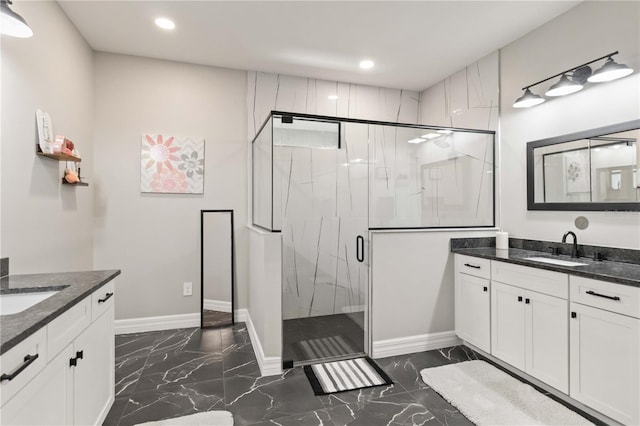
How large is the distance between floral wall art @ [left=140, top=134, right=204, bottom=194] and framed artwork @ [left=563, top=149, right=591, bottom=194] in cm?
350

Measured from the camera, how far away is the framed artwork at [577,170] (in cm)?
253

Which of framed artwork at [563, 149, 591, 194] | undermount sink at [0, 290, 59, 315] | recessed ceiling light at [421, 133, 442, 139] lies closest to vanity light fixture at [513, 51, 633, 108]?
framed artwork at [563, 149, 591, 194]

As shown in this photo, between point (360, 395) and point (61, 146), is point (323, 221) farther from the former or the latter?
point (61, 146)

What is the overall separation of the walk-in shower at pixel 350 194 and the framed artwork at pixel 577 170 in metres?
0.71

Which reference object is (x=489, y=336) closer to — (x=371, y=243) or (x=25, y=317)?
(x=371, y=243)

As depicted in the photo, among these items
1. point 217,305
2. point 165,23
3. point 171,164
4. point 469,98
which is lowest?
point 217,305

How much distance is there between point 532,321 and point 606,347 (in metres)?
0.47

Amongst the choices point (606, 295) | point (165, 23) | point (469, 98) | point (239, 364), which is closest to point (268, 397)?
point (239, 364)

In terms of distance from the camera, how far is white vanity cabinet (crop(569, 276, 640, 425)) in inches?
68.8

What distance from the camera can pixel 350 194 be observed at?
2.98 metres

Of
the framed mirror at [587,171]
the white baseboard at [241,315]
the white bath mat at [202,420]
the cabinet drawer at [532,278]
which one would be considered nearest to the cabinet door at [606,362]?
the cabinet drawer at [532,278]

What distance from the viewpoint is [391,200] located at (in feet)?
9.79

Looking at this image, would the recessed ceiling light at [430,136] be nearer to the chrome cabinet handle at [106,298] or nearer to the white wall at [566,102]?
the white wall at [566,102]

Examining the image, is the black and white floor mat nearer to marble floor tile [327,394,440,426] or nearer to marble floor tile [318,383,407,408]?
marble floor tile [318,383,407,408]
